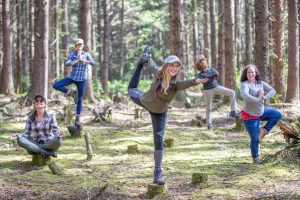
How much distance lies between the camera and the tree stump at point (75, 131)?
11.2m

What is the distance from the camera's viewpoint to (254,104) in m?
8.07

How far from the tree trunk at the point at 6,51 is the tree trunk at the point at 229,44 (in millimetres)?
9863

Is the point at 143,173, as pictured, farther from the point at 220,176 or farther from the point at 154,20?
the point at 154,20

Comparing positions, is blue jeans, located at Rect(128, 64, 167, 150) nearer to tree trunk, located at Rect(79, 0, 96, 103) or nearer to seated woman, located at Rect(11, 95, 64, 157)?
seated woman, located at Rect(11, 95, 64, 157)

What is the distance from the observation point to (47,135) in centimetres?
809

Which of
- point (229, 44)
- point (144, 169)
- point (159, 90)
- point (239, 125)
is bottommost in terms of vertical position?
point (144, 169)

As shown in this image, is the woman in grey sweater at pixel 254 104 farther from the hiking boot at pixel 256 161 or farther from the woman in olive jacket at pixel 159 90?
the woman in olive jacket at pixel 159 90

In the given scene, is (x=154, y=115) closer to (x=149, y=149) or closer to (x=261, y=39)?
(x=149, y=149)

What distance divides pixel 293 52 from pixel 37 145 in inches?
437

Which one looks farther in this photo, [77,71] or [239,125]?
[239,125]

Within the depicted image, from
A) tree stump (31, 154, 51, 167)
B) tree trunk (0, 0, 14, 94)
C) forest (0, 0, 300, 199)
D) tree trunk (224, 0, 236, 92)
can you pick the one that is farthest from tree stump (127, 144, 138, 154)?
tree trunk (0, 0, 14, 94)

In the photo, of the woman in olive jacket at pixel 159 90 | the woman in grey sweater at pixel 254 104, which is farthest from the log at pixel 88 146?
the woman in grey sweater at pixel 254 104

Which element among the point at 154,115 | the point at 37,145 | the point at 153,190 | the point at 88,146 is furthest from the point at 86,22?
the point at 153,190

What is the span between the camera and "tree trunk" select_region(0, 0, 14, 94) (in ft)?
70.6
